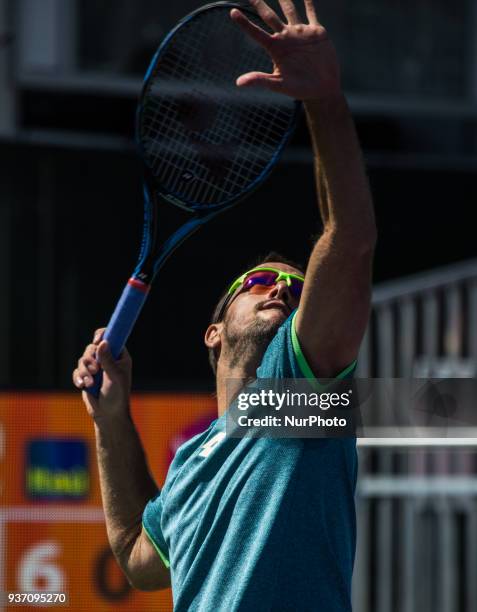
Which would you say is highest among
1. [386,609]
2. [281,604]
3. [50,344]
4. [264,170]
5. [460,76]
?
[460,76]

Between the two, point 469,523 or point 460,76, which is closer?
point 469,523

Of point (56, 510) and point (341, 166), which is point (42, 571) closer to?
point (56, 510)

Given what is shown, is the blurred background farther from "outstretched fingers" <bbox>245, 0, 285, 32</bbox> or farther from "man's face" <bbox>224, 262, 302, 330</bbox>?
"outstretched fingers" <bbox>245, 0, 285, 32</bbox>

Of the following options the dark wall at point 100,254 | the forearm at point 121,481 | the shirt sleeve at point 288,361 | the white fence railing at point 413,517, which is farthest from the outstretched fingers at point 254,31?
the dark wall at point 100,254

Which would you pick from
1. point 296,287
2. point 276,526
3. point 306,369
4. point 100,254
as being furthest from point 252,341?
point 100,254

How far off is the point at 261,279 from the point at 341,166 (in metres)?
0.66

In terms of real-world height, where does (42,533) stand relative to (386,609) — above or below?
above

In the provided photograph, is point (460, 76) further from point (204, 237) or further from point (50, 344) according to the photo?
point (50, 344)

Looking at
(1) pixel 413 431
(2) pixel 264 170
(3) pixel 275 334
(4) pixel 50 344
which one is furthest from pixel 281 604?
(4) pixel 50 344

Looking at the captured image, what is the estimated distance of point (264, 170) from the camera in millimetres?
3068

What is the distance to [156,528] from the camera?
2.89 meters

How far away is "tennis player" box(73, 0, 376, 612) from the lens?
2262mm

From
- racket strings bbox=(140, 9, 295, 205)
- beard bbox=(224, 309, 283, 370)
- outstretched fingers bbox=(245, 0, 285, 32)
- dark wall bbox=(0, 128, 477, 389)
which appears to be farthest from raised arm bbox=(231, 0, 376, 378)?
dark wall bbox=(0, 128, 477, 389)

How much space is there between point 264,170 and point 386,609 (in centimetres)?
356
